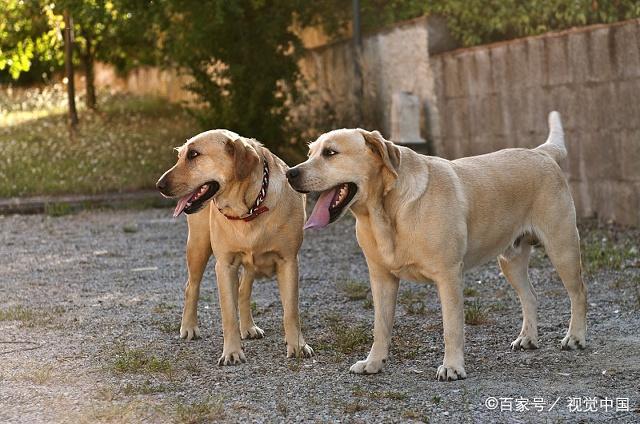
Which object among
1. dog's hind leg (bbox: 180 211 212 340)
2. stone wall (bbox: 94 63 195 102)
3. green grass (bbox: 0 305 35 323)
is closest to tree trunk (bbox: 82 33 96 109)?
stone wall (bbox: 94 63 195 102)

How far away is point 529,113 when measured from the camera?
11.7m

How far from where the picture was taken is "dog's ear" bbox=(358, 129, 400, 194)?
17.3 ft

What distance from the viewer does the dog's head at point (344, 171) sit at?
5242mm

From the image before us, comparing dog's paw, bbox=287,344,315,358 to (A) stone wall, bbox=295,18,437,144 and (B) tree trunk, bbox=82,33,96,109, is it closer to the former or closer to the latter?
(A) stone wall, bbox=295,18,437,144

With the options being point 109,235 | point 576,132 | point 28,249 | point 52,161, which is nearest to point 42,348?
point 28,249

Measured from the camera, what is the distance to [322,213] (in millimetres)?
5293

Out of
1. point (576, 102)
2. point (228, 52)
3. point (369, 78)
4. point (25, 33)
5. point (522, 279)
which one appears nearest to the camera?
point (522, 279)

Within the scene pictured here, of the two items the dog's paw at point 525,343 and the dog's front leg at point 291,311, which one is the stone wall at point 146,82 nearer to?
the dog's front leg at point 291,311

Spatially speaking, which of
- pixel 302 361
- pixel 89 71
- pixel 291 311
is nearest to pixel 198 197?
pixel 291 311

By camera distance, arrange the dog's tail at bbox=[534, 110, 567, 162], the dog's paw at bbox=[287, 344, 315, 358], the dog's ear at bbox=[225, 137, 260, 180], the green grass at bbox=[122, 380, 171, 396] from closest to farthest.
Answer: the green grass at bbox=[122, 380, 171, 396]
the dog's ear at bbox=[225, 137, 260, 180]
the dog's paw at bbox=[287, 344, 315, 358]
the dog's tail at bbox=[534, 110, 567, 162]

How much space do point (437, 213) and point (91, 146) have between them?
1318cm

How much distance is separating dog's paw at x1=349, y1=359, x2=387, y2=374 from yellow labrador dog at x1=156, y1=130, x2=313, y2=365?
50 cm

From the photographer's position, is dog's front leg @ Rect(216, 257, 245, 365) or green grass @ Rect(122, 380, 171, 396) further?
dog's front leg @ Rect(216, 257, 245, 365)

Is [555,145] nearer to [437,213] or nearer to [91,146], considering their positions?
[437,213]
